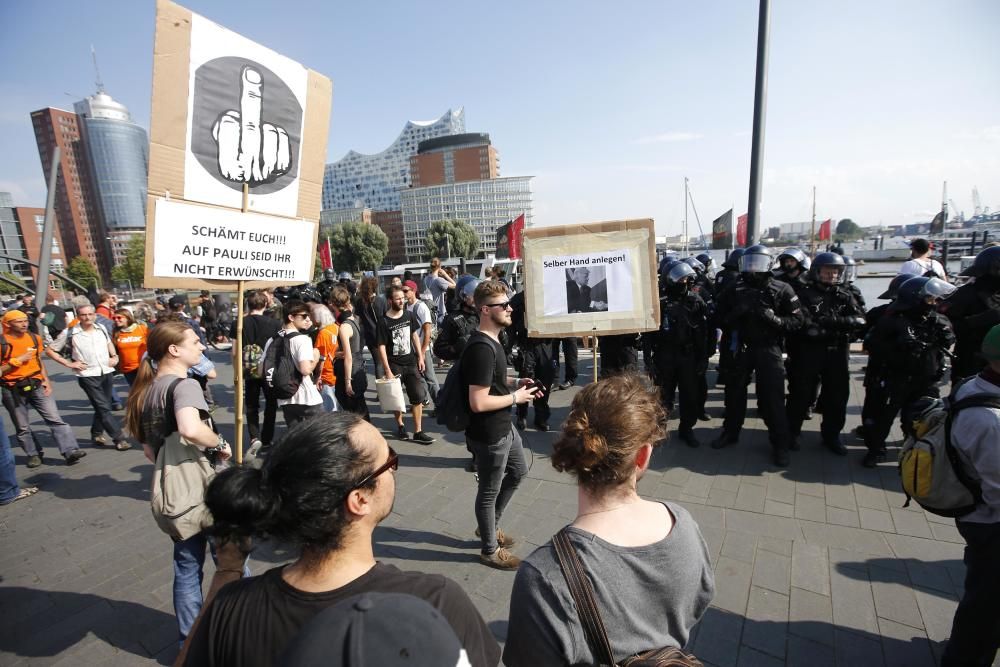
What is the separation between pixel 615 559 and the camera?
1.26 meters

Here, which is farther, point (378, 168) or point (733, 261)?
point (378, 168)

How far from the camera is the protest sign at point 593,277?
12.1 feet

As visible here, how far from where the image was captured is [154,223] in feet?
7.76

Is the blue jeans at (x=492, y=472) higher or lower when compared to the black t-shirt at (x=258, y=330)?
lower

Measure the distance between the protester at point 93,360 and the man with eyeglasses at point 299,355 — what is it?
127 inches

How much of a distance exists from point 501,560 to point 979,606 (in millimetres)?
2480

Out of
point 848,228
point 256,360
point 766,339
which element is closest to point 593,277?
point 766,339

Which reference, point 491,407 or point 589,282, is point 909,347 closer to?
point 589,282

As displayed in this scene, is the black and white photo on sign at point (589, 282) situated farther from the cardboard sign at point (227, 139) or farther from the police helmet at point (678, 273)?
the police helmet at point (678, 273)

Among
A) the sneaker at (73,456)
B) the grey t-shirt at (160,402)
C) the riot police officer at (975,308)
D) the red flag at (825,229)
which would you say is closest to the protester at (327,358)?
the grey t-shirt at (160,402)

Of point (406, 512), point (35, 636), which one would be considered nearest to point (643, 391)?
point (406, 512)

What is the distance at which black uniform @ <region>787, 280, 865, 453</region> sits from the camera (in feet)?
15.4

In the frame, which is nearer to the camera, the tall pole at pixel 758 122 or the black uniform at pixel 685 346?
the black uniform at pixel 685 346

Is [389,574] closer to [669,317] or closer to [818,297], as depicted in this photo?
[669,317]
